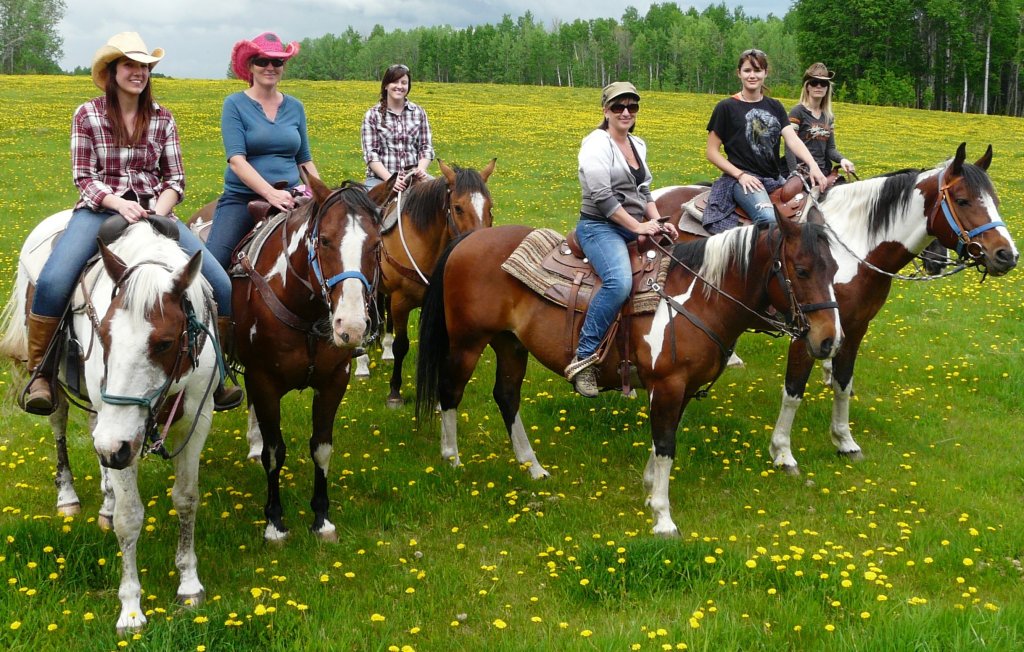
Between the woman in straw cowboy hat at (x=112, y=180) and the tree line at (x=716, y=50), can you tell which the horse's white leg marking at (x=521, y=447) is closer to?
the woman in straw cowboy hat at (x=112, y=180)

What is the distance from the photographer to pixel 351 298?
452 centimetres

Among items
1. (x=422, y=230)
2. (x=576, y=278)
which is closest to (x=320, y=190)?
(x=576, y=278)

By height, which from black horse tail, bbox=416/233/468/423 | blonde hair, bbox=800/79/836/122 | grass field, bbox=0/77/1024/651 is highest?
blonde hair, bbox=800/79/836/122

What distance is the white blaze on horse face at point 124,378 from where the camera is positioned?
12.7ft

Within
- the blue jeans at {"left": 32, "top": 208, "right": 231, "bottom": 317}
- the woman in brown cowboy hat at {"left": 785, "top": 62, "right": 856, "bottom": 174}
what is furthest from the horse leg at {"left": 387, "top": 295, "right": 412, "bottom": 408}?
the woman in brown cowboy hat at {"left": 785, "top": 62, "right": 856, "bottom": 174}

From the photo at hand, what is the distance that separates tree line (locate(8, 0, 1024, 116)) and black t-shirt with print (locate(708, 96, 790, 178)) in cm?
7018

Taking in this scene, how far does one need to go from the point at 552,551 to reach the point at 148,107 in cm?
425

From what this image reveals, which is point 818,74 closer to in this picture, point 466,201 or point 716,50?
point 466,201

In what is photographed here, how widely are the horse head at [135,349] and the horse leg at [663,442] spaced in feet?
11.4

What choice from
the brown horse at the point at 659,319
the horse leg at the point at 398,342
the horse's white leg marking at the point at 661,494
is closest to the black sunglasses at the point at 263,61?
the brown horse at the point at 659,319

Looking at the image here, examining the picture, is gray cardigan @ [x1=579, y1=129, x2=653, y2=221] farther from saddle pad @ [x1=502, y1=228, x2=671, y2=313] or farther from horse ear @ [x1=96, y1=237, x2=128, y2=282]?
horse ear @ [x1=96, y1=237, x2=128, y2=282]

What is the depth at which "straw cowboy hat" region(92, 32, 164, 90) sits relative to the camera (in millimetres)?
4883

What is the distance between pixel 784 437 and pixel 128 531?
222 inches

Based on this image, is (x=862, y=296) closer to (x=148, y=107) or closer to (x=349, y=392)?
(x=349, y=392)
